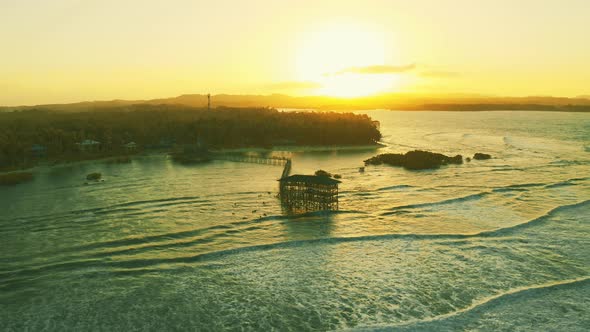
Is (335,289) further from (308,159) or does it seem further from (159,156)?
(159,156)

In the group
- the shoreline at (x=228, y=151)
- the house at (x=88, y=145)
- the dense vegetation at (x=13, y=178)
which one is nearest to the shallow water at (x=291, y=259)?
the dense vegetation at (x=13, y=178)

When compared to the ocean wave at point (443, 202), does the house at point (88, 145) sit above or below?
above

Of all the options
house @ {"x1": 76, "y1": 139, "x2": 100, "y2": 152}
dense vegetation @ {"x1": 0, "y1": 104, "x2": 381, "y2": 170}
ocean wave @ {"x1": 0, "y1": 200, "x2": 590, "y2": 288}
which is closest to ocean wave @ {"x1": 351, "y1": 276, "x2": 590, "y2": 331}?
ocean wave @ {"x1": 0, "y1": 200, "x2": 590, "y2": 288}

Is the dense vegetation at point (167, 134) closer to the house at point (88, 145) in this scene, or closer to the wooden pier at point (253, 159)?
the house at point (88, 145)

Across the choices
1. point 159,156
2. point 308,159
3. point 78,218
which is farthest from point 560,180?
point 159,156

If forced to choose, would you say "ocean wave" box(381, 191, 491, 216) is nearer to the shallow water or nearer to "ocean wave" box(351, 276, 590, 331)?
the shallow water

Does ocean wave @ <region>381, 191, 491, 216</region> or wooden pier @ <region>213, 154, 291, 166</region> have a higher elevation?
wooden pier @ <region>213, 154, 291, 166</region>
